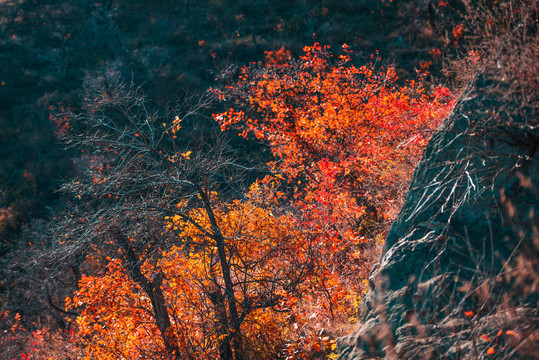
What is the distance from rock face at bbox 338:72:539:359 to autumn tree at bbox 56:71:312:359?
95.5 inches

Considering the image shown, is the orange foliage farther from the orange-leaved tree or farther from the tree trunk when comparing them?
the orange-leaved tree

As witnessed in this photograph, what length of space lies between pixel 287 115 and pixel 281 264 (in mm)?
5833

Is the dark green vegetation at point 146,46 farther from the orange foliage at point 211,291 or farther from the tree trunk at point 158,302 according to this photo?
the tree trunk at point 158,302

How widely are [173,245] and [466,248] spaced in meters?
4.58

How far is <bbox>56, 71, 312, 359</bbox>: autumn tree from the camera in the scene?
607 centimetres

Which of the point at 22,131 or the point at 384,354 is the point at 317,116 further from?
the point at 22,131

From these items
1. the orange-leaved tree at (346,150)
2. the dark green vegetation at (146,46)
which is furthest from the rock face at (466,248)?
the dark green vegetation at (146,46)


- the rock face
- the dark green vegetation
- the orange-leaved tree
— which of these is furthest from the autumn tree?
the dark green vegetation

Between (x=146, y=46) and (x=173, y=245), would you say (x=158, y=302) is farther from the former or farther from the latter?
(x=146, y=46)

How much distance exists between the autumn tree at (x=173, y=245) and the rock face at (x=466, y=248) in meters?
2.43

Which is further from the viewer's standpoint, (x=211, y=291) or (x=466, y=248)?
(x=211, y=291)

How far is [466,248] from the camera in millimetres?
3783

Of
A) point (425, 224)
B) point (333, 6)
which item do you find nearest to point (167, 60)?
point (333, 6)

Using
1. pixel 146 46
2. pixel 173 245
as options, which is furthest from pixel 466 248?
pixel 146 46
